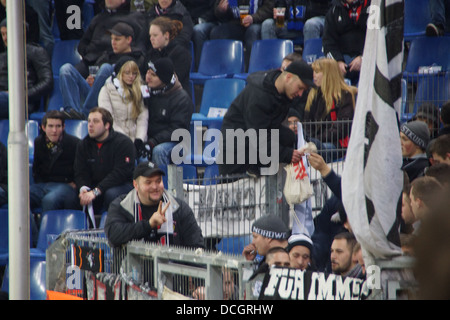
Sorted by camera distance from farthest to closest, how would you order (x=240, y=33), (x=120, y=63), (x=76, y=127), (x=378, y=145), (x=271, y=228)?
(x=240, y=33), (x=76, y=127), (x=120, y=63), (x=271, y=228), (x=378, y=145)

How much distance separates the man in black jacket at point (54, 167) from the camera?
7777mm

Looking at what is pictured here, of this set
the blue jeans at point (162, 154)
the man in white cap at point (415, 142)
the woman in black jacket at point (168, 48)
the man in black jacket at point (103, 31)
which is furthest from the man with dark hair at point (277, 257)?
the man in black jacket at point (103, 31)

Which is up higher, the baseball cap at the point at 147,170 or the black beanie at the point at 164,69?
the black beanie at the point at 164,69

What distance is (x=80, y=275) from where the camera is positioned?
15.1 feet

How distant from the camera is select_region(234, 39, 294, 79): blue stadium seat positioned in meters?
9.04

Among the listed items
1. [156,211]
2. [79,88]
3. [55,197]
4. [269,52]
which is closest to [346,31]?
[269,52]

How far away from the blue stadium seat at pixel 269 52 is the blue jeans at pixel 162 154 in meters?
1.87

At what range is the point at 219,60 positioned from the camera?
959 centimetres

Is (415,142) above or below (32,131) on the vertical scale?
below

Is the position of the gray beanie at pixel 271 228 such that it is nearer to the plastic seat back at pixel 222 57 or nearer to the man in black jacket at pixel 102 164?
the man in black jacket at pixel 102 164

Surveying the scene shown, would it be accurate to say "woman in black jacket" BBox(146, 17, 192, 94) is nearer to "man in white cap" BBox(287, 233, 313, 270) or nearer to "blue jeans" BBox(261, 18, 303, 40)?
"blue jeans" BBox(261, 18, 303, 40)

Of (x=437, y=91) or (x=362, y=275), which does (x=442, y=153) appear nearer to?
(x=362, y=275)

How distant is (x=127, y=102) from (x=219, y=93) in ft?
4.52

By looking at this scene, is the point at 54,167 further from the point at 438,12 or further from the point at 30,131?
the point at 438,12
